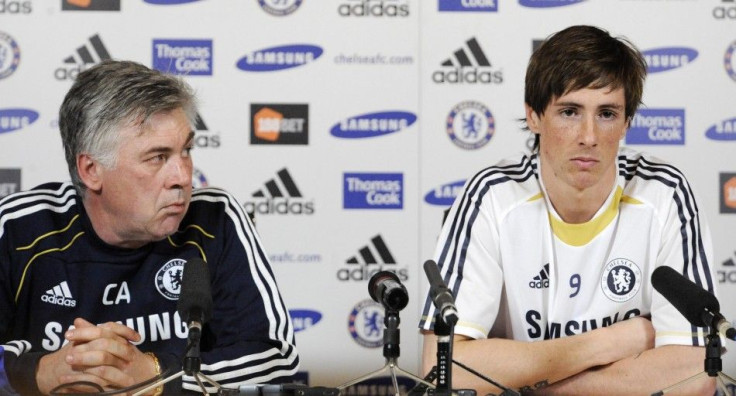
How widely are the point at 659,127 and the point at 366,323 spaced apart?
143 cm

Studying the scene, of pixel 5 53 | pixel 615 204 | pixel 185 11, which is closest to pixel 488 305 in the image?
pixel 615 204

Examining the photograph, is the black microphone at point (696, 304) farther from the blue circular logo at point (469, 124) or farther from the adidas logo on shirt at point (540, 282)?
the blue circular logo at point (469, 124)

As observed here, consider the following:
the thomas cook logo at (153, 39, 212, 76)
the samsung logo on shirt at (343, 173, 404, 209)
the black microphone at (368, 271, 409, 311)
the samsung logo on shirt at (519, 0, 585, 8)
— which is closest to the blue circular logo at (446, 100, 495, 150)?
the samsung logo on shirt at (343, 173, 404, 209)

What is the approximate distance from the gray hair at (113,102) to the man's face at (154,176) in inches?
0.9

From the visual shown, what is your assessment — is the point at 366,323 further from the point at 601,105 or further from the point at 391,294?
the point at 391,294

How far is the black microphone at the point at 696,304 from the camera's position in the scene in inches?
63.3

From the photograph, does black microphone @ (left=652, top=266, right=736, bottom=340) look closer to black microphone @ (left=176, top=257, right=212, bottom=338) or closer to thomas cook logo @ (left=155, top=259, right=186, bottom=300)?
black microphone @ (left=176, top=257, right=212, bottom=338)

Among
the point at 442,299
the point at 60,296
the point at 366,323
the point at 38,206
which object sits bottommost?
the point at 366,323

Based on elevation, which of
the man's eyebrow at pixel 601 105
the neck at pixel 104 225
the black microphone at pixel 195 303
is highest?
the man's eyebrow at pixel 601 105

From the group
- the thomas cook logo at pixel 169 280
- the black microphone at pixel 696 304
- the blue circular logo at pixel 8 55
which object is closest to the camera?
the black microphone at pixel 696 304

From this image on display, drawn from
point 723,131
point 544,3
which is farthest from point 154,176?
point 723,131

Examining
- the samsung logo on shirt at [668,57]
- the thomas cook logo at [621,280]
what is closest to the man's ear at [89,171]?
the thomas cook logo at [621,280]

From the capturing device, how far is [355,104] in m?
3.93

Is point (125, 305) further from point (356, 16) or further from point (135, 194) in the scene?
point (356, 16)
